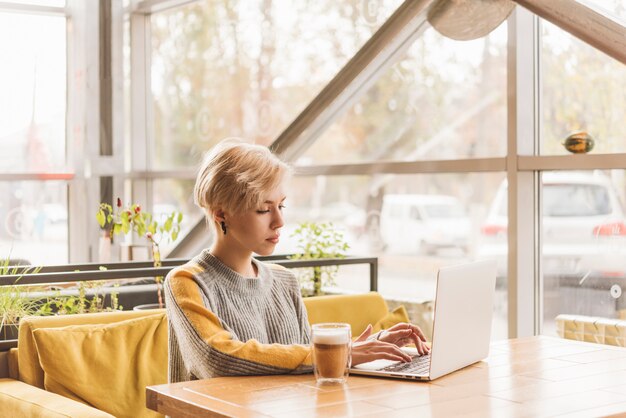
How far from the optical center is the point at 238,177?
242 centimetres

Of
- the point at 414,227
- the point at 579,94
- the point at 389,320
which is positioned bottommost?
the point at 389,320

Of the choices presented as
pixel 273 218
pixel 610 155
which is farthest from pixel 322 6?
pixel 273 218

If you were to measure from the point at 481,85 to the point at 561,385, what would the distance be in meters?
2.98

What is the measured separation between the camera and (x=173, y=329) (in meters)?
2.44

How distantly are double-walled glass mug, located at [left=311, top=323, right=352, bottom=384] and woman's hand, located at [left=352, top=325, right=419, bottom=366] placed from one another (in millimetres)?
124

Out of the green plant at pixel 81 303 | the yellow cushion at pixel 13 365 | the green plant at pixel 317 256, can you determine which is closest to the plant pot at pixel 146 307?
the green plant at pixel 81 303

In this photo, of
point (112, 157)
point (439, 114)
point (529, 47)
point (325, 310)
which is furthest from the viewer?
point (112, 157)

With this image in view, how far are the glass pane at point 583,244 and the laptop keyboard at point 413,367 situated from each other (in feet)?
6.71

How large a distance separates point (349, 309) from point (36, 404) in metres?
1.47

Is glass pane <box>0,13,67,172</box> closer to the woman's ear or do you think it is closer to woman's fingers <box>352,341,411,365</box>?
the woman's ear

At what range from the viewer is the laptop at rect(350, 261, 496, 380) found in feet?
7.12

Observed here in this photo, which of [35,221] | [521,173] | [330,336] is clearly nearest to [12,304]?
[330,336]

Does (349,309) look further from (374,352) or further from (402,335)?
(374,352)

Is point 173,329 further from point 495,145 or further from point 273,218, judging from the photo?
point 495,145
